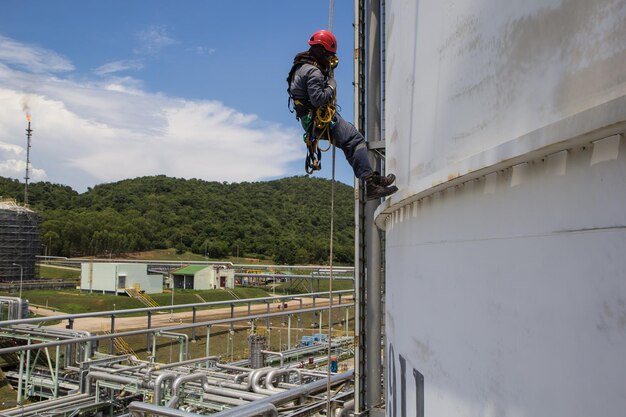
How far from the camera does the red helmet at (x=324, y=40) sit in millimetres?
4930

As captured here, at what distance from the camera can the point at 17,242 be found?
56.7m

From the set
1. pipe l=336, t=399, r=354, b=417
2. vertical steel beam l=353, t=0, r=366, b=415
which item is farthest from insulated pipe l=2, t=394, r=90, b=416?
vertical steel beam l=353, t=0, r=366, b=415

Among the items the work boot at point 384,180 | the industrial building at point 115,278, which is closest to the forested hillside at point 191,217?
the industrial building at point 115,278

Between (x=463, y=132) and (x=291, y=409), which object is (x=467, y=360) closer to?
(x=463, y=132)

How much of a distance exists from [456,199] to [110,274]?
45.4 m

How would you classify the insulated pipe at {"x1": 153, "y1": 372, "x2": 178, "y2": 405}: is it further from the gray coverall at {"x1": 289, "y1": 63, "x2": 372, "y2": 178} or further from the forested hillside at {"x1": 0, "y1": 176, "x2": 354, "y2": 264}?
the forested hillside at {"x1": 0, "y1": 176, "x2": 354, "y2": 264}

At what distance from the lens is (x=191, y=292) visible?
4362 centimetres

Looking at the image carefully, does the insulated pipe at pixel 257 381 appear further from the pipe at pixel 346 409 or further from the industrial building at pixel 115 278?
the industrial building at pixel 115 278

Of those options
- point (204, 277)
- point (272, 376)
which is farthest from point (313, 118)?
point (204, 277)

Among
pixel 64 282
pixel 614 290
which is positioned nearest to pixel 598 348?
pixel 614 290

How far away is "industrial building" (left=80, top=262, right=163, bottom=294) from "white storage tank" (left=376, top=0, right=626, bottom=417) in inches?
A: 1701

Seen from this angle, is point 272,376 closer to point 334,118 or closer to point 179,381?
point 179,381

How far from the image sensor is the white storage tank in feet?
5.58

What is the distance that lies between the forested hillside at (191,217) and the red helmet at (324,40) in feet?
145
